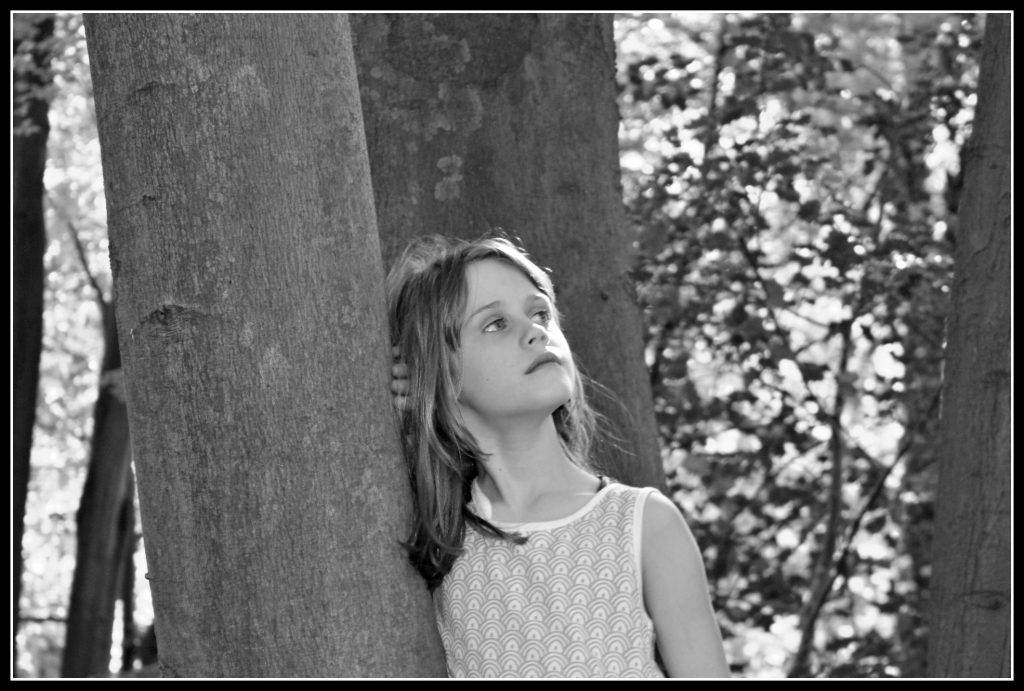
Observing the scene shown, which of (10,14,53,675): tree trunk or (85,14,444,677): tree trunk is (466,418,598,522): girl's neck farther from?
(10,14,53,675): tree trunk

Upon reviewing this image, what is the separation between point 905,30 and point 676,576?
21.3ft

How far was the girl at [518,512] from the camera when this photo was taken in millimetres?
2266

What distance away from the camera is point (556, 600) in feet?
7.66

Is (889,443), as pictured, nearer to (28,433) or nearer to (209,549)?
(28,433)

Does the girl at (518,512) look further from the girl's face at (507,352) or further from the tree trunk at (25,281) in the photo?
the tree trunk at (25,281)

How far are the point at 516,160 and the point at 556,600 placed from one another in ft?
3.90

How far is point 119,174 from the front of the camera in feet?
6.24

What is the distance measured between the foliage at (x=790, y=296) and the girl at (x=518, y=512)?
9.38ft

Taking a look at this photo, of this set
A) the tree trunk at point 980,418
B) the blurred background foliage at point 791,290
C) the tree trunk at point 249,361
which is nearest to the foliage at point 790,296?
the blurred background foliage at point 791,290

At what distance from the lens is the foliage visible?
564cm

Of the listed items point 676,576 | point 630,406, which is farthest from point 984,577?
point 676,576

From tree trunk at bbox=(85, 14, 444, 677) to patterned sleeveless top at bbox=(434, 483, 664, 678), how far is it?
0.40m

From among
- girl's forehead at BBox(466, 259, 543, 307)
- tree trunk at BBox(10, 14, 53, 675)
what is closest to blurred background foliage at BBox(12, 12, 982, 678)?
tree trunk at BBox(10, 14, 53, 675)

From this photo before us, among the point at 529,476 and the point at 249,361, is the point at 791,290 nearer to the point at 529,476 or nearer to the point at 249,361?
the point at 529,476
